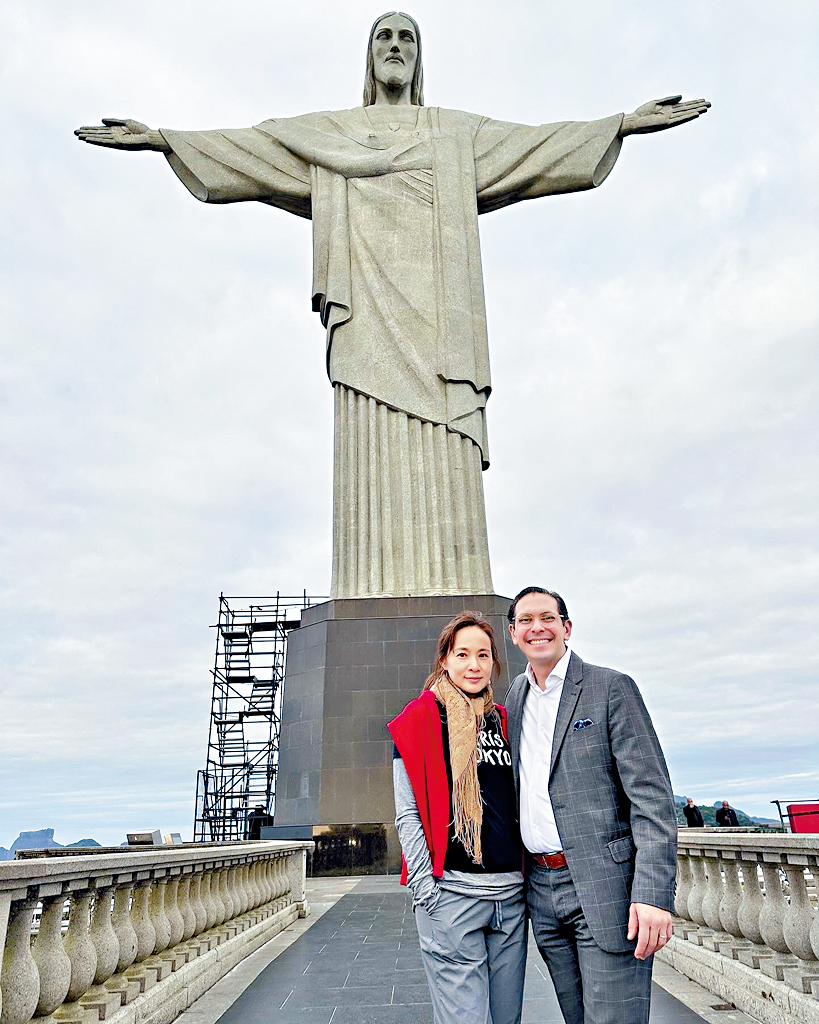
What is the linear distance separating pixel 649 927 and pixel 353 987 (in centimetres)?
331

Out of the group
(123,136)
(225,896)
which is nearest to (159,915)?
(225,896)

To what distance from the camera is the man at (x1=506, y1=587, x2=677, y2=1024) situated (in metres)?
2.33

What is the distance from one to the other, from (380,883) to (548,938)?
7.96 meters

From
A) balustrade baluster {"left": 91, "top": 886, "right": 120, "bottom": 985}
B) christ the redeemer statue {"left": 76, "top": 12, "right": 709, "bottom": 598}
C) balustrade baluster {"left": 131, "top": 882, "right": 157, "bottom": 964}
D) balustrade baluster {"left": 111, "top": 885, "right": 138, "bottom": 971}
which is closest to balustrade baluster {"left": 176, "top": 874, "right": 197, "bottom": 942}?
balustrade baluster {"left": 131, "top": 882, "right": 157, "bottom": 964}

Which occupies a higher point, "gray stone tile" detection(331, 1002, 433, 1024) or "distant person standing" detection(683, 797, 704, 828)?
"distant person standing" detection(683, 797, 704, 828)

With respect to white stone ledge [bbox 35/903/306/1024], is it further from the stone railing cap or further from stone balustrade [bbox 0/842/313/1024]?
the stone railing cap

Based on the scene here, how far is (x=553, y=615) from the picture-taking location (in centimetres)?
270

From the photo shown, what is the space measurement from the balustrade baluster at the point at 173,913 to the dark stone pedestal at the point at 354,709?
6248 mm

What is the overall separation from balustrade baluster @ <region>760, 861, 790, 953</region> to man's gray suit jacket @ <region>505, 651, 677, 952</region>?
2036 mm

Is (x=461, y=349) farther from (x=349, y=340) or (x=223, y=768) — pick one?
(x=223, y=768)

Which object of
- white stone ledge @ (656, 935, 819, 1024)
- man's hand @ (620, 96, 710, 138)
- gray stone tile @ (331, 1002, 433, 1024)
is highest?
man's hand @ (620, 96, 710, 138)

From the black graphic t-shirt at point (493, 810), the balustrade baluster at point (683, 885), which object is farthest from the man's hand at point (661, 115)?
the black graphic t-shirt at point (493, 810)

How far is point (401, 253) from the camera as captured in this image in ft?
45.1

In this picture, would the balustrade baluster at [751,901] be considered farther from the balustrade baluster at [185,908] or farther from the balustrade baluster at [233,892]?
the balustrade baluster at [233,892]
